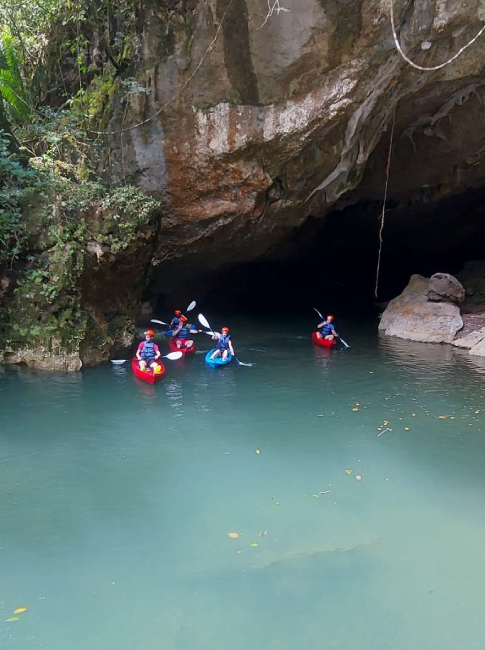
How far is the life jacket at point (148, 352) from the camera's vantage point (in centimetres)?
921

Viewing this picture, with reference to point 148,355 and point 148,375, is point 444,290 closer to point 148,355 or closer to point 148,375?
point 148,355

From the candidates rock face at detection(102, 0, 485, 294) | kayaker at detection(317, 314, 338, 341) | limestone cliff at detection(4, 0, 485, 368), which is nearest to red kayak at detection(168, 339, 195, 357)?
limestone cliff at detection(4, 0, 485, 368)

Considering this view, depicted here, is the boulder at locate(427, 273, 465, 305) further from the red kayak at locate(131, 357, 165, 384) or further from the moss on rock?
the red kayak at locate(131, 357, 165, 384)

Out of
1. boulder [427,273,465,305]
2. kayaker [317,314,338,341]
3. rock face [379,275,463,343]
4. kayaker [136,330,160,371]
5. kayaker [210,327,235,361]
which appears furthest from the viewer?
boulder [427,273,465,305]

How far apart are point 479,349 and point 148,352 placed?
7419mm

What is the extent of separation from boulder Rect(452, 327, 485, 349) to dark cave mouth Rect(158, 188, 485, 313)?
5727 mm

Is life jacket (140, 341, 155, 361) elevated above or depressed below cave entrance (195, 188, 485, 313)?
below

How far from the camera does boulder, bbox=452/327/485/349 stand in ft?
39.5

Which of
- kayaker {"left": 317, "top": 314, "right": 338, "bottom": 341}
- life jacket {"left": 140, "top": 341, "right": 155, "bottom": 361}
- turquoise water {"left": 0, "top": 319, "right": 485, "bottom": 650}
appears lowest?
turquoise water {"left": 0, "top": 319, "right": 485, "bottom": 650}

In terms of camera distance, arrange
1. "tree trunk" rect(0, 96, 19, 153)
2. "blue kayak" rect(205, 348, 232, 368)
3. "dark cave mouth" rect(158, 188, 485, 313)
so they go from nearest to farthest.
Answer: "tree trunk" rect(0, 96, 19, 153)
"blue kayak" rect(205, 348, 232, 368)
"dark cave mouth" rect(158, 188, 485, 313)

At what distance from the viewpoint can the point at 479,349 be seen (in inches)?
451

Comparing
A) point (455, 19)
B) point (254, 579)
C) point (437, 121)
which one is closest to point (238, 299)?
point (437, 121)

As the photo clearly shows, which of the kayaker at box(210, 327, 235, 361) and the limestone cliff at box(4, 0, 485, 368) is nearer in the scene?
the limestone cliff at box(4, 0, 485, 368)

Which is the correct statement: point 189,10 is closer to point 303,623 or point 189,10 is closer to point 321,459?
point 321,459
